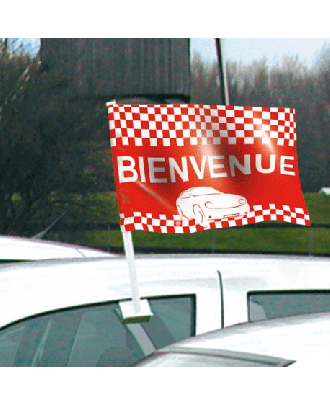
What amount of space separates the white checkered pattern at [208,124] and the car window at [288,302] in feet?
2.26

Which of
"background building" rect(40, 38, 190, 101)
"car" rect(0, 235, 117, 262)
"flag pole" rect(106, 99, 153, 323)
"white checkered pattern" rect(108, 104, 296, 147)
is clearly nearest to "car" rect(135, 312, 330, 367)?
"flag pole" rect(106, 99, 153, 323)

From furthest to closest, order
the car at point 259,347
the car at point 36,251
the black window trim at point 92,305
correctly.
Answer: the car at point 36,251, the black window trim at point 92,305, the car at point 259,347

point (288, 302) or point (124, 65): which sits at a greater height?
point (124, 65)

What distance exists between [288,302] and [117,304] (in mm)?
435

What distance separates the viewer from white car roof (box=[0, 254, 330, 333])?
1.62m

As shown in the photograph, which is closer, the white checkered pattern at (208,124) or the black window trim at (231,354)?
the black window trim at (231,354)

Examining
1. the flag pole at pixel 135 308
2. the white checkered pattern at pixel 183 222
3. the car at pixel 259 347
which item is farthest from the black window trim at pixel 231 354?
the white checkered pattern at pixel 183 222

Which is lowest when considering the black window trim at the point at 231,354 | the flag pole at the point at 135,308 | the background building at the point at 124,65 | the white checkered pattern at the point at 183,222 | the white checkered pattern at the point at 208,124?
the flag pole at the point at 135,308

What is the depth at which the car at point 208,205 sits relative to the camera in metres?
2.22

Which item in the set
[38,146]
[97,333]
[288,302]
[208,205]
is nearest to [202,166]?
[208,205]

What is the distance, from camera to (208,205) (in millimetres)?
2250

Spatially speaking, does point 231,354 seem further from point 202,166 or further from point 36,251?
point 36,251

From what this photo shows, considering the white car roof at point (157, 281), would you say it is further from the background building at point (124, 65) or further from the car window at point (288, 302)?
the background building at point (124, 65)
